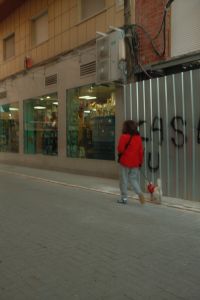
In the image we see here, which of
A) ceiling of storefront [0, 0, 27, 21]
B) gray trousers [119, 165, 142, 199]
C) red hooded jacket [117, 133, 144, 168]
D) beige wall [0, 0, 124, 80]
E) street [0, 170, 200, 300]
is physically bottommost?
street [0, 170, 200, 300]

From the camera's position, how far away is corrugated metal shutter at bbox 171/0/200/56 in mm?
10701

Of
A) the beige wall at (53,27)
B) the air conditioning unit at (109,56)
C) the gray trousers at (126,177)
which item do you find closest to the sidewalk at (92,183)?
the gray trousers at (126,177)

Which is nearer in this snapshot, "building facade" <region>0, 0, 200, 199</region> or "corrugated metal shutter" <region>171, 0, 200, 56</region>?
"corrugated metal shutter" <region>171, 0, 200, 56</region>

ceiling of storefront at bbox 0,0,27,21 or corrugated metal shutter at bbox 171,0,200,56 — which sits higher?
ceiling of storefront at bbox 0,0,27,21

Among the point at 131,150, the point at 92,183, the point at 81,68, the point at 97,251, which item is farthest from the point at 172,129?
the point at 81,68

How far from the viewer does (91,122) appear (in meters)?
15.1

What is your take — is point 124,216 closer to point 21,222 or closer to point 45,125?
point 21,222

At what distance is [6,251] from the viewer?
5688mm

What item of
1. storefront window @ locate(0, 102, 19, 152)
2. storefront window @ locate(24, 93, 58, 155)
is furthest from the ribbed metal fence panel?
storefront window @ locate(0, 102, 19, 152)

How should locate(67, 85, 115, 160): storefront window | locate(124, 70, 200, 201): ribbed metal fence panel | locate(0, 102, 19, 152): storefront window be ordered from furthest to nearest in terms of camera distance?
locate(0, 102, 19, 152): storefront window → locate(67, 85, 115, 160): storefront window → locate(124, 70, 200, 201): ribbed metal fence panel

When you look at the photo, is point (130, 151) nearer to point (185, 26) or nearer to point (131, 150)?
point (131, 150)

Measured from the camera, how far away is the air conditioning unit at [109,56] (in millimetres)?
12555

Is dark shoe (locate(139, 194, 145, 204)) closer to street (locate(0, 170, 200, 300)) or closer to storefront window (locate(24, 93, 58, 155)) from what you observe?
Answer: street (locate(0, 170, 200, 300))

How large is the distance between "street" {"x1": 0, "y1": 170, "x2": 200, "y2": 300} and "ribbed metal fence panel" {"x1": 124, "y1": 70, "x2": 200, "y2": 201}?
1.12 metres
